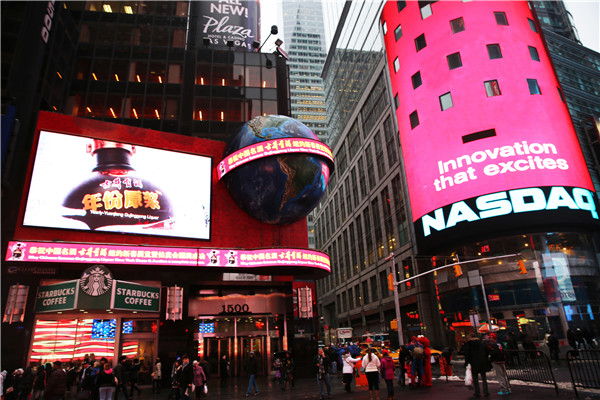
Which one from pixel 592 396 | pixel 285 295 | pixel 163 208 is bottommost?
pixel 592 396

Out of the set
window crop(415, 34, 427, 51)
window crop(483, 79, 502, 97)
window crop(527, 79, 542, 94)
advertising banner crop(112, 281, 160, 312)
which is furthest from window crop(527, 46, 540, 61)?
advertising banner crop(112, 281, 160, 312)

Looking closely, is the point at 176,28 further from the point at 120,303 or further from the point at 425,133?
the point at 120,303

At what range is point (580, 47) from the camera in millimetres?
64000

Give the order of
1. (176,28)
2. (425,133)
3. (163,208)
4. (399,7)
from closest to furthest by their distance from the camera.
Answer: (163,208)
(176,28)
(425,133)
(399,7)

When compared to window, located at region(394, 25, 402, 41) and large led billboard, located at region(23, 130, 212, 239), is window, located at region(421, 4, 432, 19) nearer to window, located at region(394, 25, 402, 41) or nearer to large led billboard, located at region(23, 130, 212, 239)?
window, located at region(394, 25, 402, 41)

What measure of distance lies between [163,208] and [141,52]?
2228 centimetres

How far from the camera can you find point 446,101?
42375 mm

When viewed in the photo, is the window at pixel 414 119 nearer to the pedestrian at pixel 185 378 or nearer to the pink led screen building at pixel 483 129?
the pink led screen building at pixel 483 129

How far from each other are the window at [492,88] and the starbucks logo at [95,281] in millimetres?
37874

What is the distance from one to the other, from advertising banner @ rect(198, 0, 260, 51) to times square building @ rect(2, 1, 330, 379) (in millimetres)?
12704

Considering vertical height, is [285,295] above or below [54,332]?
above

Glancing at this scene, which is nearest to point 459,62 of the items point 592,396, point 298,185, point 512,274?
point 512,274

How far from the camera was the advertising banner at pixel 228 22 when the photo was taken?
40.2 m

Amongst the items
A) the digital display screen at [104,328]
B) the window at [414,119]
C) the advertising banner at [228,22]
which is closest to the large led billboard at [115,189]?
the digital display screen at [104,328]
